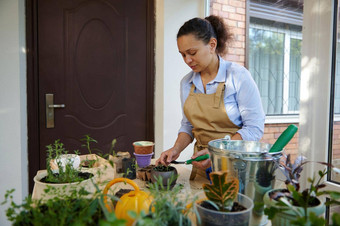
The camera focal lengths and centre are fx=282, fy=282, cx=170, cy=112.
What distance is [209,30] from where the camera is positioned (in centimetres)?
168

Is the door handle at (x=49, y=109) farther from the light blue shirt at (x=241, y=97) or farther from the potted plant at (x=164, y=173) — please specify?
the potted plant at (x=164, y=173)

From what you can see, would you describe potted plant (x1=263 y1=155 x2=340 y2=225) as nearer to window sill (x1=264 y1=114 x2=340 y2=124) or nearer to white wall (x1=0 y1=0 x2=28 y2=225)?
window sill (x1=264 y1=114 x2=340 y2=124)

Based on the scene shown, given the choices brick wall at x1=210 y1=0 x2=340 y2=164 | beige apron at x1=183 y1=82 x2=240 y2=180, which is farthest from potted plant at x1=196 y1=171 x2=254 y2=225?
brick wall at x1=210 y1=0 x2=340 y2=164

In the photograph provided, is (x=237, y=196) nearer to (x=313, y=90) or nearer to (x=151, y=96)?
(x=313, y=90)

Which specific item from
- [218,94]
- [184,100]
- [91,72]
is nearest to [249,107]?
[218,94]

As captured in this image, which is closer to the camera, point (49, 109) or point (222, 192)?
point (222, 192)

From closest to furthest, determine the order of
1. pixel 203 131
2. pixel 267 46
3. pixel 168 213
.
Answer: pixel 168 213 < pixel 203 131 < pixel 267 46

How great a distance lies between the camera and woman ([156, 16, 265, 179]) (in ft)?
5.09

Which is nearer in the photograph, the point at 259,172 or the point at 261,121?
the point at 259,172

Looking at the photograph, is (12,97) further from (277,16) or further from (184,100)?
(277,16)

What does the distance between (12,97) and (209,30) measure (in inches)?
70.8

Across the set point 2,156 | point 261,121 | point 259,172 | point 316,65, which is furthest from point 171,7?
point 259,172

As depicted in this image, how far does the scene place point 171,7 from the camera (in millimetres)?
2963

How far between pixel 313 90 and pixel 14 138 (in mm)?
2398
